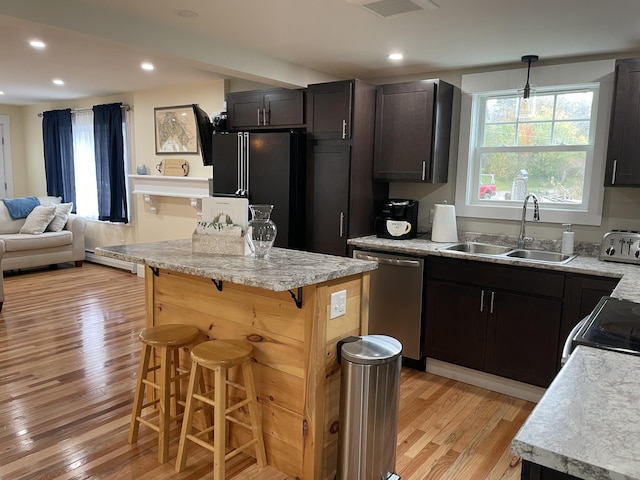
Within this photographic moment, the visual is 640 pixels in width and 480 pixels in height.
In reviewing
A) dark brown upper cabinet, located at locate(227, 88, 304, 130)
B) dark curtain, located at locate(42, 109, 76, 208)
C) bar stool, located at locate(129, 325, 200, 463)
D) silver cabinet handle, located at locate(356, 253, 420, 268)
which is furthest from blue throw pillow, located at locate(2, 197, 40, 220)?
silver cabinet handle, located at locate(356, 253, 420, 268)

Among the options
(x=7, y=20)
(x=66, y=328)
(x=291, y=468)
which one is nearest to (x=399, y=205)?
(x=291, y=468)

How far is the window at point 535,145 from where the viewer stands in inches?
138

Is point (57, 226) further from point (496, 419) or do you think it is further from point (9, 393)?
point (496, 419)

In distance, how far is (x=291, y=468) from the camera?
7.47 feet

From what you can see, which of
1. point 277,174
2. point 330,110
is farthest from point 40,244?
point 330,110

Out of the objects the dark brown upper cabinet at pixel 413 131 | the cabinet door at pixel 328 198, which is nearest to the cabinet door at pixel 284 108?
the cabinet door at pixel 328 198

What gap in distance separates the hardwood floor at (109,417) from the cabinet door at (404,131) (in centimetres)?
159

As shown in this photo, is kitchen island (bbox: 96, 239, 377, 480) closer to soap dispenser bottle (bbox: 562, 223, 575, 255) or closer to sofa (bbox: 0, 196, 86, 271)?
soap dispenser bottle (bbox: 562, 223, 575, 255)

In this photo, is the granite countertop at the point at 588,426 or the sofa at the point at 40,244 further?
the sofa at the point at 40,244

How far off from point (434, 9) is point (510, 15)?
0.45 metres

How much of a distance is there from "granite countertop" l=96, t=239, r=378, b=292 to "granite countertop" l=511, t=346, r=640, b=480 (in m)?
1.03

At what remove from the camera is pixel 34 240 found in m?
6.25

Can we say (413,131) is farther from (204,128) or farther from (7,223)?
(7,223)

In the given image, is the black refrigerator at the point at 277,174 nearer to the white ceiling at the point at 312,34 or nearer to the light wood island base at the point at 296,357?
the white ceiling at the point at 312,34
